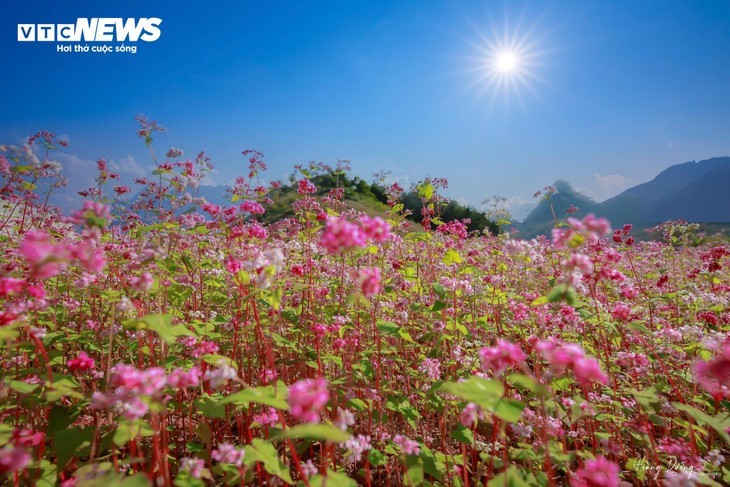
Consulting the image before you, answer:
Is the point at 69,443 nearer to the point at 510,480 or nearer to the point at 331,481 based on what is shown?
the point at 331,481

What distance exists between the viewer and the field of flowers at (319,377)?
1.88m

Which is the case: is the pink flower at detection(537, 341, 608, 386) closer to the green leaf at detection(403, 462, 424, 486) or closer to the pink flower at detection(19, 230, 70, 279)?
the green leaf at detection(403, 462, 424, 486)

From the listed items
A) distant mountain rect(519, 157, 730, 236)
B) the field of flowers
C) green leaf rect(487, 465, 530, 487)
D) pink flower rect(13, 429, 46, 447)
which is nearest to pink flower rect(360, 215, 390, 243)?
the field of flowers

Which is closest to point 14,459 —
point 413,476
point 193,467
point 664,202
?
point 193,467

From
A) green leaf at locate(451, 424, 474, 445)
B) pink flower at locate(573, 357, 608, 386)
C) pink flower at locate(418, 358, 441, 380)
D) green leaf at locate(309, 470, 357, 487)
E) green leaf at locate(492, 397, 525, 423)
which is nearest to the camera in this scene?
green leaf at locate(492, 397, 525, 423)

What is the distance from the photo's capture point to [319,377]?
297 centimetres

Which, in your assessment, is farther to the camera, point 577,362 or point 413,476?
point 413,476

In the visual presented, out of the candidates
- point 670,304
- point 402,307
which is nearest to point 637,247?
point 670,304

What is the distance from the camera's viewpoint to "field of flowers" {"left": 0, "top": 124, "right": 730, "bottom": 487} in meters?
1.88

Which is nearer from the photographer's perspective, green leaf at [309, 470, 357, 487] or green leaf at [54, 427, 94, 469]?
green leaf at [309, 470, 357, 487]

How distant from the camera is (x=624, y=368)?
4.79 meters

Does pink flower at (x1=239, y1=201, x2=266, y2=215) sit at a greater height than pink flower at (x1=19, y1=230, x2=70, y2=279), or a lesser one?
greater

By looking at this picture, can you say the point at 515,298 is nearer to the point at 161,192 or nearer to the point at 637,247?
the point at 161,192

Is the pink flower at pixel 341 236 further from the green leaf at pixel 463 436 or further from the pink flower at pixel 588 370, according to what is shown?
the green leaf at pixel 463 436
